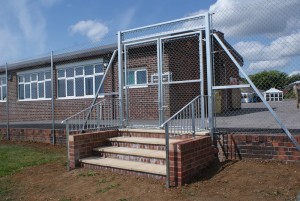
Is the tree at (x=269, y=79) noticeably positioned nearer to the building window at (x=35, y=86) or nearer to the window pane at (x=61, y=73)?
the window pane at (x=61, y=73)

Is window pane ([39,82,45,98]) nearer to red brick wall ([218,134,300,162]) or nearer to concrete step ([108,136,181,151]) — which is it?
concrete step ([108,136,181,151])

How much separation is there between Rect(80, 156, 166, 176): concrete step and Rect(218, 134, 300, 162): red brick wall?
4.90ft

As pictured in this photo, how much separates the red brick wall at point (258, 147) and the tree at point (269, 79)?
986 millimetres

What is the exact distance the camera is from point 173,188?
5.23 meters

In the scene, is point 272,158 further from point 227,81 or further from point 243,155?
point 227,81

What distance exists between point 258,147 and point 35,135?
7.80 meters

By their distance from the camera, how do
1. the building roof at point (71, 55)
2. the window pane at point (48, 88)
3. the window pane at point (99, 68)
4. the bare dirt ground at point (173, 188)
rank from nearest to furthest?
the bare dirt ground at point (173, 188), the building roof at point (71, 55), the window pane at point (99, 68), the window pane at point (48, 88)

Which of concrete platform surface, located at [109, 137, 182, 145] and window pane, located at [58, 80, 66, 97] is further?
window pane, located at [58, 80, 66, 97]

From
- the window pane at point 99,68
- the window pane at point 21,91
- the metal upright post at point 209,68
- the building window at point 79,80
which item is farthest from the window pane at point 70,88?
the metal upright post at point 209,68

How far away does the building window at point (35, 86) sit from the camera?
18.7 m

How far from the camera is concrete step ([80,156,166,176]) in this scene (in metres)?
5.74

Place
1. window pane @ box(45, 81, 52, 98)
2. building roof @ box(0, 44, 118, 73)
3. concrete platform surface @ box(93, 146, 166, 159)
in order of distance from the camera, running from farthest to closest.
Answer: window pane @ box(45, 81, 52, 98) < building roof @ box(0, 44, 118, 73) < concrete platform surface @ box(93, 146, 166, 159)

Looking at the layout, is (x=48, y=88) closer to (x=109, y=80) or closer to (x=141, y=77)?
(x=109, y=80)

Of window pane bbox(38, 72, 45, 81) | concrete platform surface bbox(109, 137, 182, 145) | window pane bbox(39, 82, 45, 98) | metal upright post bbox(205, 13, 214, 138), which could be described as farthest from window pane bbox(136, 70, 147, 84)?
window pane bbox(39, 82, 45, 98)
